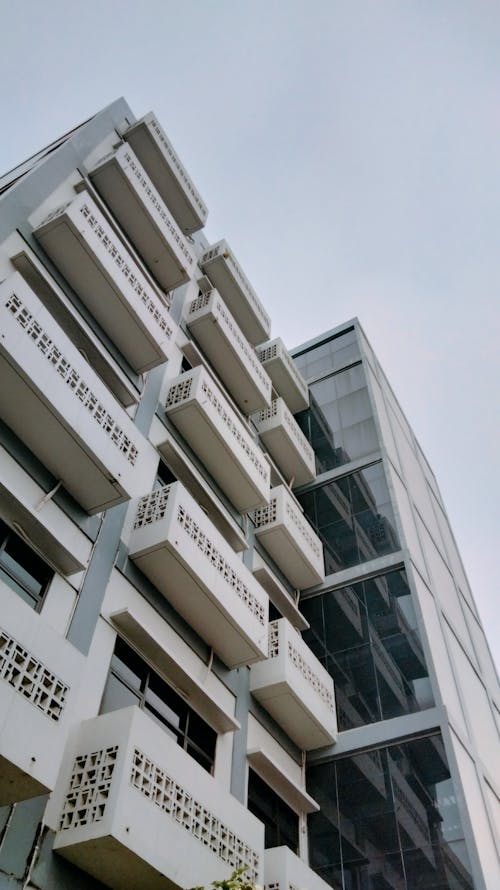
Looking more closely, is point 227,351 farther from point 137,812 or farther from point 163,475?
point 137,812

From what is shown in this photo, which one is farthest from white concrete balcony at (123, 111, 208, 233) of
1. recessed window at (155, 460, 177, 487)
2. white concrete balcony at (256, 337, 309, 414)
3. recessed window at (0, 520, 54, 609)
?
recessed window at (0, 520, 54, 609)

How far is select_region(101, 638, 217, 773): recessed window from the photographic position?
1034cm

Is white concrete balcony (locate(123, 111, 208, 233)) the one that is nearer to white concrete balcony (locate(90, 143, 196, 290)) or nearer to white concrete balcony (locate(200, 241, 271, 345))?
white concrete balcony (locate(200, 241, 271, 345))

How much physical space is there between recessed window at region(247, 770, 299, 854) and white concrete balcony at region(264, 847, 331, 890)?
166cm

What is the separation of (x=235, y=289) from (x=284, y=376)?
2.94 m

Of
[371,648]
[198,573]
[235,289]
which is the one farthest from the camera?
[235,289]

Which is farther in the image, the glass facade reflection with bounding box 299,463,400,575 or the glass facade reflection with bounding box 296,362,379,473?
the glass facade reflection with bounding box 296,362,379,473

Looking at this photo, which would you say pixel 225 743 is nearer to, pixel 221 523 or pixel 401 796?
pixel 401 796

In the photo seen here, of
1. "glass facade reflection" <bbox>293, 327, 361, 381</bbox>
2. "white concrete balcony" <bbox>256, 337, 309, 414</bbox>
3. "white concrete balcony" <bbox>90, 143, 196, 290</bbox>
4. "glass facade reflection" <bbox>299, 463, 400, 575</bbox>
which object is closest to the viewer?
"white concrete balcony" <bbox>90, 143, 196, 290</bbox>

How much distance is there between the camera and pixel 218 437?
15398 millimetres

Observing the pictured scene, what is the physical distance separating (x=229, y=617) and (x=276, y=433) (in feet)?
27.2

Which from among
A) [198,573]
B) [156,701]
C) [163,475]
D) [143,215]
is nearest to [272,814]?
[156,701]

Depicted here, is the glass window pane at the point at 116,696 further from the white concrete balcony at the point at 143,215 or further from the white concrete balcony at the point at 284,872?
the white concrete balcony at the point at 143,215

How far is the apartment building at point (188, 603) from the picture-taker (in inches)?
321
